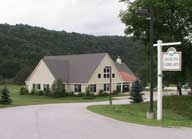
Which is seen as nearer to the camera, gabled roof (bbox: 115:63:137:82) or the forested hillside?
gabled roof (bbox: 115:63:137:82)

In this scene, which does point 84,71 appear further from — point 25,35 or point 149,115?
point 25,35

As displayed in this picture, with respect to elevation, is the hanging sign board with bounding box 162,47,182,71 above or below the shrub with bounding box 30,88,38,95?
above

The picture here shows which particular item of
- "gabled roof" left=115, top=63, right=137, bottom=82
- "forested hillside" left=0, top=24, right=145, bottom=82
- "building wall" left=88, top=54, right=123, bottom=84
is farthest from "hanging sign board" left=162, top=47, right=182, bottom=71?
"forested hillside" left=0, top=24, right=145, bottom=82

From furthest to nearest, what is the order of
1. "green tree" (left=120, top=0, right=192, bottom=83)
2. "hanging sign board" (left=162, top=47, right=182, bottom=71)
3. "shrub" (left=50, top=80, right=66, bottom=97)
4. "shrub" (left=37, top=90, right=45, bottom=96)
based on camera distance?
"shrub" (left=37, top=90, right=45, bottom=96) < "shrub" (left=50, top=80, right=66, bottom=97) < "green tree" (left=120, top=0, right=192, bottom=83) < "hanging sign board" (left=162, top=47, right=182, bottom=71)

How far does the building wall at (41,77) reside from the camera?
69.6 m

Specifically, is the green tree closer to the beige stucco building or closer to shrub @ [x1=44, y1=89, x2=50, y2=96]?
shrub @ [x1=44, y1=89, x2=50, y2=96]

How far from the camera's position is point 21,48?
12288cm

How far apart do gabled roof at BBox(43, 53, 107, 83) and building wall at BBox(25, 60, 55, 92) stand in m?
0.71

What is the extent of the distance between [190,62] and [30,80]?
43.6 meters

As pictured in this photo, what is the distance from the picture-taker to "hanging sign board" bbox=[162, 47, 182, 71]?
18719 millimetres

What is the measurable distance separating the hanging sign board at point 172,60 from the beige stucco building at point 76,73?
162 feet

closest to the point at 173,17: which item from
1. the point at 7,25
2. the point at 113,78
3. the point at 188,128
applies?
the point at 188,128

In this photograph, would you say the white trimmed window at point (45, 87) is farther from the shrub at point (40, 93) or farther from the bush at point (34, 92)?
the bush at point (34, 92)

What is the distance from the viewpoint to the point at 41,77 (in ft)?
234
